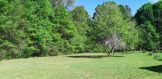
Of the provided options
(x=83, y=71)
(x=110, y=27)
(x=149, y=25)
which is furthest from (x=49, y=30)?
(x=83, y=71)

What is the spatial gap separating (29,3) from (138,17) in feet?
183

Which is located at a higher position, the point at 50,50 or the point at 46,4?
the point at 46,4

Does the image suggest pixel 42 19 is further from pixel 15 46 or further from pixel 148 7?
pixel 148 7

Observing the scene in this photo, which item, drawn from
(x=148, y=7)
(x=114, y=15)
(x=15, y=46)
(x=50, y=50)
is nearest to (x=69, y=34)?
(x=50, y=50)

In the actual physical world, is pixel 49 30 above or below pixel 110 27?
above

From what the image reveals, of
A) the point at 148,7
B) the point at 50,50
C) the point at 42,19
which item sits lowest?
the point at 50,50

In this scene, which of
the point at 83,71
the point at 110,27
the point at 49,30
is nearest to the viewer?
the point at 83,71

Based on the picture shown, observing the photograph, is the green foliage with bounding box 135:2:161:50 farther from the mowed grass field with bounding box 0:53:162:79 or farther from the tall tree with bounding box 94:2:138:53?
the mowed grass field with bounding box 0:53:162:79

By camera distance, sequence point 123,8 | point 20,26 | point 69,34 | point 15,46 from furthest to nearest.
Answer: point 123,8
point 69,34
point 20,26
point 15,46

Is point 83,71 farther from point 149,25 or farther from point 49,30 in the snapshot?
point 149,25

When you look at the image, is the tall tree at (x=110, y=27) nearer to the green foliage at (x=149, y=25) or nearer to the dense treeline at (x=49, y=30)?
the dense treeline at (x=49, y=30)

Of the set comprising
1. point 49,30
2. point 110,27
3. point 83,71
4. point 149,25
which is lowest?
point 83,71

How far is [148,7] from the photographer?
11150 cm

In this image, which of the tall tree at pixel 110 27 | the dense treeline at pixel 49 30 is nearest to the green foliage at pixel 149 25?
the dense treeline at pixel 49 30
